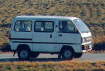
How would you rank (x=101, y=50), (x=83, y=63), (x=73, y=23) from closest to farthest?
1. (x=83, y=63)
2. (x=73, y=23)
3. (x=101, y=50)

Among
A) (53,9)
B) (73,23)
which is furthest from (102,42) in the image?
(53,9)

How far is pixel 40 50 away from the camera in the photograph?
25750 mm

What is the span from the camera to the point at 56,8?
57906 mm

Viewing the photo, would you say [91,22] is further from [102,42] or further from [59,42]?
[59,42]

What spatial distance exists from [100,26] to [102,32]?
3.95m

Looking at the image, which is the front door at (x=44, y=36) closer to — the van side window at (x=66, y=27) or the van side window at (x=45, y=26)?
the van side window at (x=45, y=26)

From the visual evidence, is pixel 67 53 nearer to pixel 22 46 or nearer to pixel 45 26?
pixel 45 26

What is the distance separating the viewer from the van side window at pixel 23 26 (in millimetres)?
25812

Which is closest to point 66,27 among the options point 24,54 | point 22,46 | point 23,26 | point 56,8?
point 23,26

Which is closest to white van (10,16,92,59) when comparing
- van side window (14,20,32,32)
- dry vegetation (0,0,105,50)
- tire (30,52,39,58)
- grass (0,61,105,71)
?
van side window (14,20,32,32)

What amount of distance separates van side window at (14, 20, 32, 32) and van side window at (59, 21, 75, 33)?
1.59 meters

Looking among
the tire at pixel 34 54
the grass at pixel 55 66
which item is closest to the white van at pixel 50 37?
the tire at pixel 34 54

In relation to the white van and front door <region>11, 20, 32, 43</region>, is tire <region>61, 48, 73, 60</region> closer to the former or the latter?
the white van

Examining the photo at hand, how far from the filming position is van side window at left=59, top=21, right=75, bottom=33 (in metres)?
25.1
